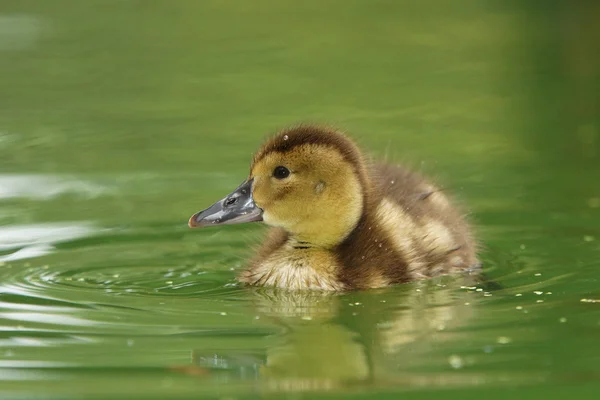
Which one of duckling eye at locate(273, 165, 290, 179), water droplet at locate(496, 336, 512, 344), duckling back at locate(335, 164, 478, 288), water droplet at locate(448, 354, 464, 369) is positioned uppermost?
duckling eye at locate(273, 165, 290, 179)

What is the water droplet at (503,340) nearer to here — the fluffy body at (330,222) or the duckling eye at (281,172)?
the fluffy body at (330,222)

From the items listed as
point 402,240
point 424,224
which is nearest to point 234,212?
point 402,240

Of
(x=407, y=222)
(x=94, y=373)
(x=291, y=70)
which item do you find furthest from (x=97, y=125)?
(x=94, y=373)

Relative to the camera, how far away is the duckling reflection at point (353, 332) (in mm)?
3812

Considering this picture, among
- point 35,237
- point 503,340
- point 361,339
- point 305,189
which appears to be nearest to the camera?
point 503,340

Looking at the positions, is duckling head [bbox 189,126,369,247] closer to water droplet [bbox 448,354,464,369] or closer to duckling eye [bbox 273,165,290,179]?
duckling eye [bbox 273,165,290,179]

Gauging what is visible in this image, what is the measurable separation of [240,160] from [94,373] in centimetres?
344

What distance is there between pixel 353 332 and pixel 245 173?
8.51ft

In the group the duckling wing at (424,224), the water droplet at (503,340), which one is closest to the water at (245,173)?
the water droplet at (503,340)

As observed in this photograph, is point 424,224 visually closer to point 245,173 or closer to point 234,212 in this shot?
point 234,212

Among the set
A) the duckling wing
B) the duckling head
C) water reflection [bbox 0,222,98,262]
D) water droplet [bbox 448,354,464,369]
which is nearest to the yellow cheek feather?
the duckling head

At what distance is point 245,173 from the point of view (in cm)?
692

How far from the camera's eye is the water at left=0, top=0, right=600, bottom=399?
3.94 meters

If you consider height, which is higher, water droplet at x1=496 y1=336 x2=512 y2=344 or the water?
the water
